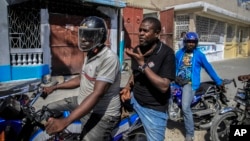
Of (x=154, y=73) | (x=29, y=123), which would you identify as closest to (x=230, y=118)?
(x=154, y=73)

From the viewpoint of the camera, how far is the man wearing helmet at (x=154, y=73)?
2.26 m

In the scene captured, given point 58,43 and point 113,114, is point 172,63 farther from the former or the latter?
point 58,43

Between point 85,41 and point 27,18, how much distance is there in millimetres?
7052

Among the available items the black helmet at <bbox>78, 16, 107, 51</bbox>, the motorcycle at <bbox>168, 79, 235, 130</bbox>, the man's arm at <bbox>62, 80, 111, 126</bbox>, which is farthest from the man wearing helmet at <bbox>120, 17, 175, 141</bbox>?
the motorcycle at <bbox>168, 79, 235, 130</bbox>

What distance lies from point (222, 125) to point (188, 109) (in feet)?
1.81

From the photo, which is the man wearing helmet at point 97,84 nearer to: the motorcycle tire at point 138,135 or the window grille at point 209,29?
the motorcycle tire at point 138,135

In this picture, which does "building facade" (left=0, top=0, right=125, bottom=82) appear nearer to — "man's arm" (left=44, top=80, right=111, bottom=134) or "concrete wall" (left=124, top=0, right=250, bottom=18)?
"concrete wall" (left=124, top=0, right=250, bottom=18)

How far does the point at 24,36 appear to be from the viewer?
27.7 ft

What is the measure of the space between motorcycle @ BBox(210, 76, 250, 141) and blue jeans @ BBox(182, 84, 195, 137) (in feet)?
0.99

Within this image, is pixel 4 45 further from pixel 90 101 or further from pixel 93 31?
pixel 90 101

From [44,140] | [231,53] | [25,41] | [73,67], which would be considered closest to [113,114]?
[44,140]

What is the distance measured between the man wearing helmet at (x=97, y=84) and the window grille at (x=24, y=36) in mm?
6704

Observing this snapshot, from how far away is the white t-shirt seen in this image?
2.05 m

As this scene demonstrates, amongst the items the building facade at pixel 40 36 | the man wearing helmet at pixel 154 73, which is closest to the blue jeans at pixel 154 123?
the man wearing helmet at pixel 154 73
